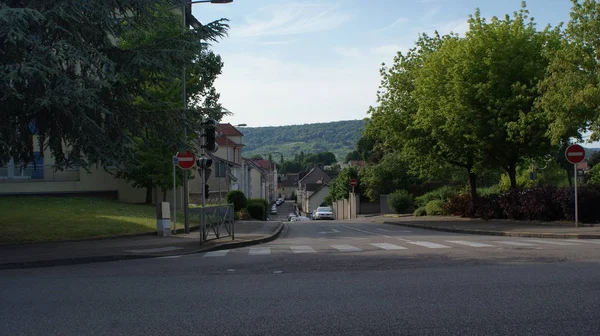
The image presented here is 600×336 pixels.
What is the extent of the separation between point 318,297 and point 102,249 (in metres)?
10.0

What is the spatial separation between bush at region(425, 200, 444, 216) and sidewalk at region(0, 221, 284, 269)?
24174mm

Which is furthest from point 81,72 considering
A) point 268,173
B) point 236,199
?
point 268,173

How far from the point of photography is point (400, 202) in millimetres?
50812

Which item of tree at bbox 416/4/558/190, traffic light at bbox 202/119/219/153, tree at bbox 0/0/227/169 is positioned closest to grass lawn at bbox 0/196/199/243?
tree at bbox 0/0/227/169

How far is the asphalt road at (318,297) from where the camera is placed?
6668mm

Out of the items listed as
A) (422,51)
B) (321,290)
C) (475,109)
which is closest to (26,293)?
(321,290)

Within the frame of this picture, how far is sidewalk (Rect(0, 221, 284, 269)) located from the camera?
14445 millimetres

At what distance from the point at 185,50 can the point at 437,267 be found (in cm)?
917

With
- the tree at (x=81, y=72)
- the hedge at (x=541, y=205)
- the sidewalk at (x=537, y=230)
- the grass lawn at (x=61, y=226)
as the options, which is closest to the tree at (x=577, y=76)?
the hedge at (x=541, y=205)

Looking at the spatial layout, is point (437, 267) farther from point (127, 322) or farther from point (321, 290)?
point (127, 322)

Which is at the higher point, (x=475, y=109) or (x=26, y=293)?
(x=475, y=109)

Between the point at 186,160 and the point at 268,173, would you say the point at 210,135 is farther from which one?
the point at 268,173

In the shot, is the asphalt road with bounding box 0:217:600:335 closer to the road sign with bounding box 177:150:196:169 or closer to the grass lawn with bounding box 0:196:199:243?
the grass lawn with bounding box 0:196:199:243

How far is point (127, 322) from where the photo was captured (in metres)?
7.09
